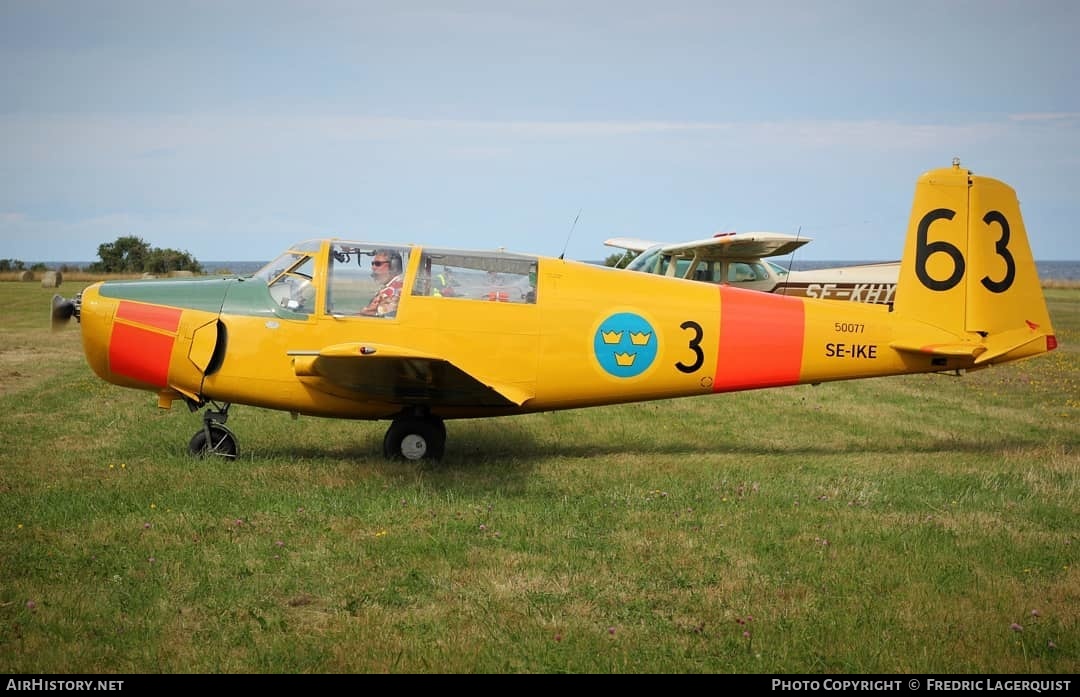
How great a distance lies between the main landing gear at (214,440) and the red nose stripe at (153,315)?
2.81 feet

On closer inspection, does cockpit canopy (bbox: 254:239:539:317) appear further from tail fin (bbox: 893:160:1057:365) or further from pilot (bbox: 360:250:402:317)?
tail fin (bbox: 893:160:1057:365)

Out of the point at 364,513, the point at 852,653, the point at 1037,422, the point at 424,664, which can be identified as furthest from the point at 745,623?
the point at 1037,422

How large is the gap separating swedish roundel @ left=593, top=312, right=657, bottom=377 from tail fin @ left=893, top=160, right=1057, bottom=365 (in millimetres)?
2280

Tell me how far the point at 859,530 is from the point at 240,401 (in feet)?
16.9

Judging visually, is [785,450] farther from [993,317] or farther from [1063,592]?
[1063,592]

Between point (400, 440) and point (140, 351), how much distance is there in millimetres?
2348

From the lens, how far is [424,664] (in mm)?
4422

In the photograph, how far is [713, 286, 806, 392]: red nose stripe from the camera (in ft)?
27.3

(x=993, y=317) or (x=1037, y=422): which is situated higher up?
(x=993, y=317)

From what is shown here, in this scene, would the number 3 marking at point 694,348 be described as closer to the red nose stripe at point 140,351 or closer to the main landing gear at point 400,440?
the main landing gear at point 400,440

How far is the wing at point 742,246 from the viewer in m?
18.7

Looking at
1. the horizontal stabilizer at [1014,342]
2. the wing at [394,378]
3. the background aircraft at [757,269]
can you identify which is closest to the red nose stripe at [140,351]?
the wing at [394,378]

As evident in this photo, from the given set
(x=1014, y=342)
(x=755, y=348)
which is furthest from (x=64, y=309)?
(x=1014, y=342)

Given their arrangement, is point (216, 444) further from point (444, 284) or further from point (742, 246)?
point (742, 246)
